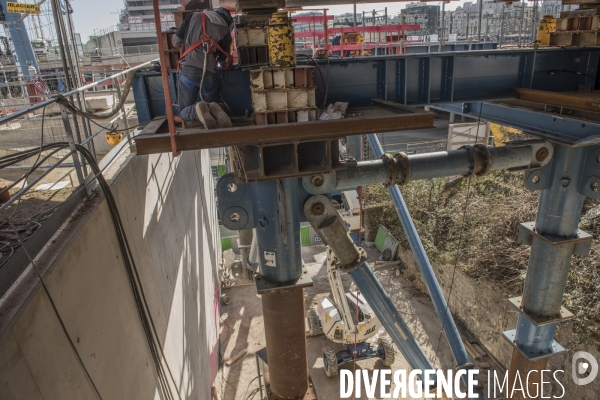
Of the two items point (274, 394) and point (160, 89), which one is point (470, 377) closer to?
point (274, 394)

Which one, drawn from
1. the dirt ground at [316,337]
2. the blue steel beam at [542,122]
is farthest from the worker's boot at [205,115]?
the dirt ground at [316,337]

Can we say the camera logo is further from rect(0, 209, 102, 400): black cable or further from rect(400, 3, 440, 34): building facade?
rect(400, 3, 440, 34): building facade

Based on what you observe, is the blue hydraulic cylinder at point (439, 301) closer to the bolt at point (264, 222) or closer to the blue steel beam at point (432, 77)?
the blue steel beam at point (432, 77)

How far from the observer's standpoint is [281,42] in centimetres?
430

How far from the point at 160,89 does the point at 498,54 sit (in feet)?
17.0

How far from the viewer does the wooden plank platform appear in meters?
3.90

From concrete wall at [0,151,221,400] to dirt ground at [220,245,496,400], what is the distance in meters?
2.10

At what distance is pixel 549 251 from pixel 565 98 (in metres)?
2.43

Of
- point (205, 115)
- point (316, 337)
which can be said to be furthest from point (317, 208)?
point (316, 337)

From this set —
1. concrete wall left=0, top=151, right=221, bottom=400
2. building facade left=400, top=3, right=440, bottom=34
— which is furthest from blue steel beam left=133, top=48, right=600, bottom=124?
building facade left=400, top=3, right=440, bottom=34

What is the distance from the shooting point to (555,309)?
6.93 meters

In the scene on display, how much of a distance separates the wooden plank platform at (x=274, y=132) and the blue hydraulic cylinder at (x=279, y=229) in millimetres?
1146

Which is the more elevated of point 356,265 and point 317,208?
point 317,208

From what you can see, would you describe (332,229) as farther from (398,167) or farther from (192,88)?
(192,88)
